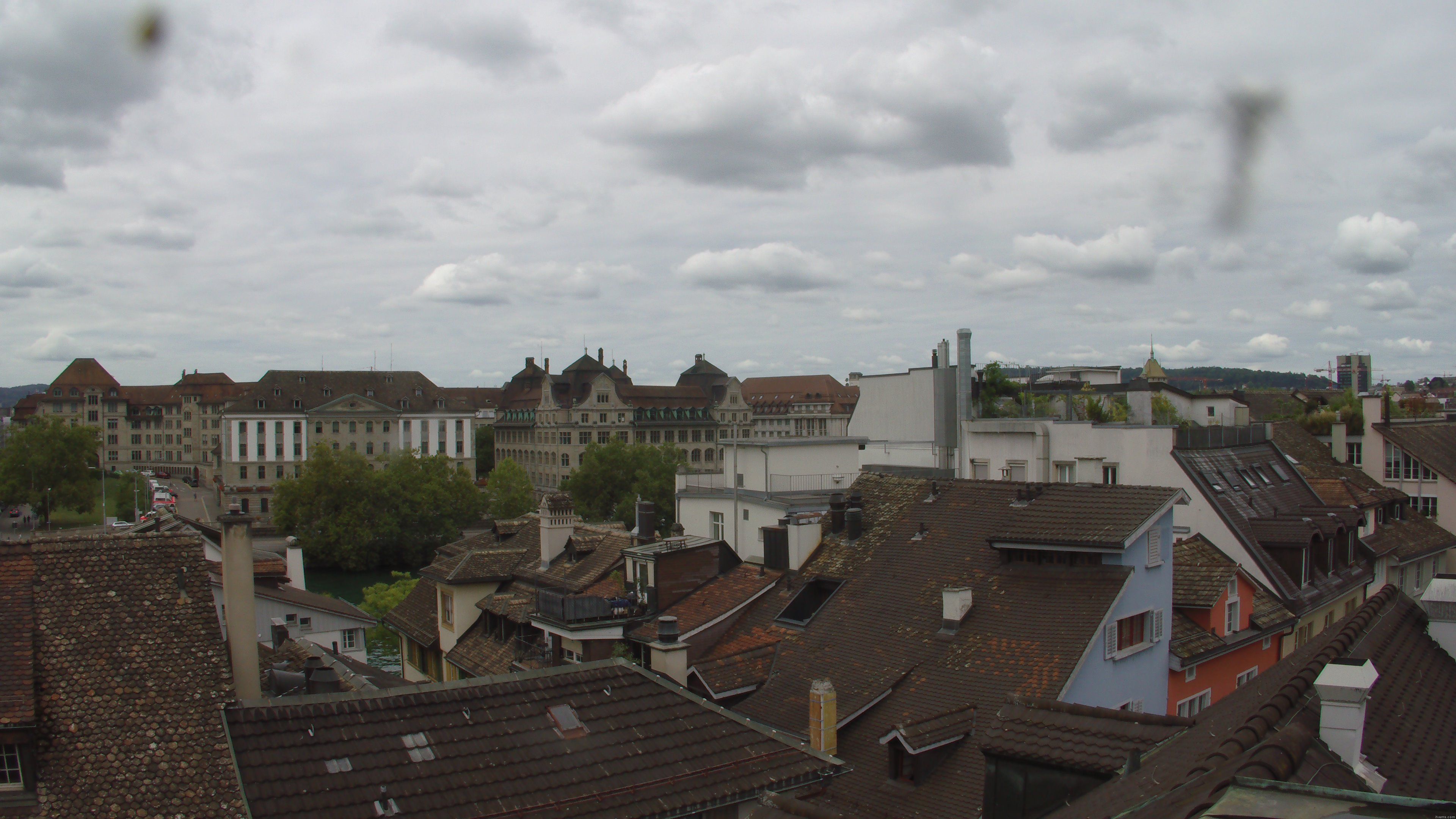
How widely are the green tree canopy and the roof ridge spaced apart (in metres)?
88.7

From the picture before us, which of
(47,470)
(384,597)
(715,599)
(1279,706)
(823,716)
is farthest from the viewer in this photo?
(47,470)

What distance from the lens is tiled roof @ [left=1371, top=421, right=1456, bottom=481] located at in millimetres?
42344

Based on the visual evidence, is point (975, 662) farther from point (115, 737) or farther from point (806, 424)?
point (806, 424)

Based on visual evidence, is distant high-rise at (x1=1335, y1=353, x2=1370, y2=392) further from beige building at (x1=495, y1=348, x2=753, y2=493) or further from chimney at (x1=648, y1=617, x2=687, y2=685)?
chimney at (x1=648, y1=617, x2=687, y2=685)

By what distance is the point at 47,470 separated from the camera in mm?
104312

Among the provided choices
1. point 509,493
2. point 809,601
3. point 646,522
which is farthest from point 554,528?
point 509,493

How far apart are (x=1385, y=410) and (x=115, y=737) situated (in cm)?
4860

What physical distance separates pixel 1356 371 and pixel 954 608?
99.8m

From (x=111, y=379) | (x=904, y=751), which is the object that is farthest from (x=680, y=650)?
(x=111, y=379)

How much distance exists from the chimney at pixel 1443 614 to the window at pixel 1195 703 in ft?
38.5

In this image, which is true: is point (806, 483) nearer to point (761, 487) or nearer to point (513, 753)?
point (761, 487)

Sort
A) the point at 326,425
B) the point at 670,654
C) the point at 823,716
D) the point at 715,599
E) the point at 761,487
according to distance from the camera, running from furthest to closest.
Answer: the point at 326,425, the point at 761,487, the point at 715,599, the point at 670,654, the point at 823,716

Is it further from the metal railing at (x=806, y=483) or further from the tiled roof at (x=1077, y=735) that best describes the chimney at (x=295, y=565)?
the tiled roof at (x=1077, y=735)

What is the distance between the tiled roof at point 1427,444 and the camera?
139ft
